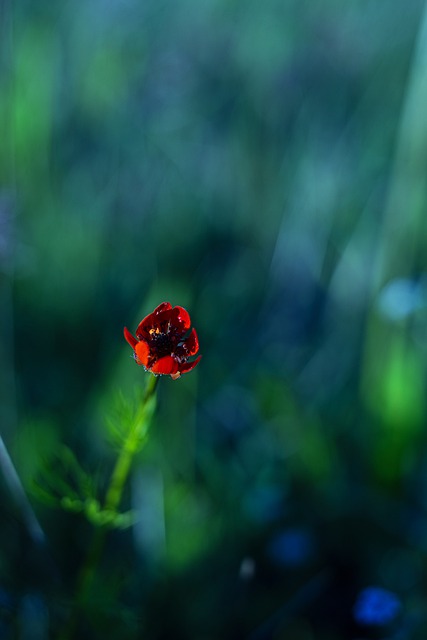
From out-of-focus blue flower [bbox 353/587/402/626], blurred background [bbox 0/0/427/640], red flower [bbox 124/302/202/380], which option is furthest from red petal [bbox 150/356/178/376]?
out-of-focus blue flower [bbox 353/587/402/626]

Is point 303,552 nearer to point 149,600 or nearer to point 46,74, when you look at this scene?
point 149,600

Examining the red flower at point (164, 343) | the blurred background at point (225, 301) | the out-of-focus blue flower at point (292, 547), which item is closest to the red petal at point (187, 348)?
the red flower at point (164, 343)

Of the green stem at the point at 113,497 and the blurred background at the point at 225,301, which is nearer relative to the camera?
the green stem at the point at 113,497

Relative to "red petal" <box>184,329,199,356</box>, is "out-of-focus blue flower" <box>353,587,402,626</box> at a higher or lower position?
lower

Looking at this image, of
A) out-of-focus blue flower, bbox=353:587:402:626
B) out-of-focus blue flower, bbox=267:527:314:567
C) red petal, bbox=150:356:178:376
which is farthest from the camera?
out-of-focus blue flower, bbox=267:527:314:567

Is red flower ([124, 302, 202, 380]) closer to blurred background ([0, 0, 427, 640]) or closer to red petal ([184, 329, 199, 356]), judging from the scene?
red petal ([184, 329, 199, 356])

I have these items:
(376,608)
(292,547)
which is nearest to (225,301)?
(292,547)

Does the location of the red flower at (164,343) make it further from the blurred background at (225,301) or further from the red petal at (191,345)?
the blurred background at (225,301)

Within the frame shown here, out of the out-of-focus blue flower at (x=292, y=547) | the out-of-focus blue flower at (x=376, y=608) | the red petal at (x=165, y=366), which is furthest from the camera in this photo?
the out-of-focus blue flower at (x=292, y=547)
